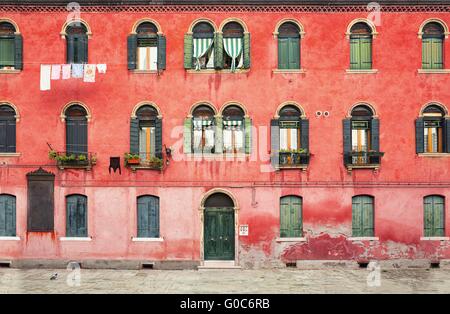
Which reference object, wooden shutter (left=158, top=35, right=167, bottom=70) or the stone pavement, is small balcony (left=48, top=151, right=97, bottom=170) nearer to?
the stone pavement

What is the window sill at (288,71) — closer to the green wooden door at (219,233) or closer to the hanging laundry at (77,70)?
the green wooden door at (219,233)

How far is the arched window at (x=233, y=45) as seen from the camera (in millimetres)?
23344

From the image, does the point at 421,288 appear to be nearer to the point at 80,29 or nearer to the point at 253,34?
the point at 253,34

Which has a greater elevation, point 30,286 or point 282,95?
point 282,95

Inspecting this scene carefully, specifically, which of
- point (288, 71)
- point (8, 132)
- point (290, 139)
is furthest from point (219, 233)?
point (8, 132)

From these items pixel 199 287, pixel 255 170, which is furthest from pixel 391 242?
pixel 199 287

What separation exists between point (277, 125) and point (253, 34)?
13.2 ft

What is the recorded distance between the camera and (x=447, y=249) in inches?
911

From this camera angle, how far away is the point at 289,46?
2345 cm

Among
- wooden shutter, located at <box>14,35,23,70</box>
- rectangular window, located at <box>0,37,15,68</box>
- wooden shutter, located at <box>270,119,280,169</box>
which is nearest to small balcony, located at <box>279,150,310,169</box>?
wooden shutter, located at <box>270,119,280,169</box>

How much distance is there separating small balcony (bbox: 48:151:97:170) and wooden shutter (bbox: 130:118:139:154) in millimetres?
1675

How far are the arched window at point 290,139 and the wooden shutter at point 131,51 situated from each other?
643cm

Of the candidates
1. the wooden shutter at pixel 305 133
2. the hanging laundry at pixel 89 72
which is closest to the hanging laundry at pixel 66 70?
the hanging laundry at pixel 89 72

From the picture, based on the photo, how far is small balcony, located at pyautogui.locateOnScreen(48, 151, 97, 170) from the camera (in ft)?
75.1
